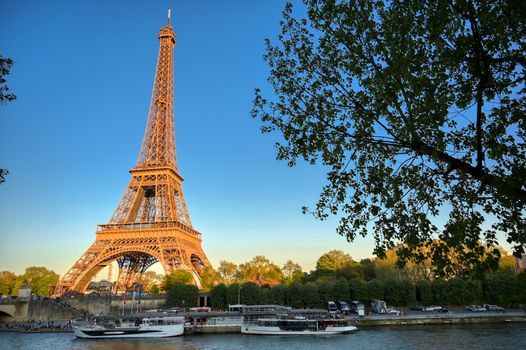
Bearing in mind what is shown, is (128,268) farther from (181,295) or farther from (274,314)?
(274,314)

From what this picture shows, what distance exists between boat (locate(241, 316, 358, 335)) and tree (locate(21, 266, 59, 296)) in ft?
198

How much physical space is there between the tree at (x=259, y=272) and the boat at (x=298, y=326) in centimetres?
2767

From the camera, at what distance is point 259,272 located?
72562 mm

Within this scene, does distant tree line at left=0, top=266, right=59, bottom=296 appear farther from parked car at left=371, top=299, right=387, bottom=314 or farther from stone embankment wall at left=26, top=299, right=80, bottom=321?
parked car at left=371, top=299, right=387, bottom=314

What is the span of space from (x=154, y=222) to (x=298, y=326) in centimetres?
2822

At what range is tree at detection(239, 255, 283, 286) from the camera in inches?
2820

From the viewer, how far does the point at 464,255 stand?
8.11 meters

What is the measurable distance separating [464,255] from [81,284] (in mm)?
57581

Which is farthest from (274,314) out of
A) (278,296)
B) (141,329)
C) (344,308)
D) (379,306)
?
(379,306)

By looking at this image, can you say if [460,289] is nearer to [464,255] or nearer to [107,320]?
[464,255]

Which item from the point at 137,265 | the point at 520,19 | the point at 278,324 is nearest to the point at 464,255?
the point at 520,19

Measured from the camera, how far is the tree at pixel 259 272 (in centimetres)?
7162

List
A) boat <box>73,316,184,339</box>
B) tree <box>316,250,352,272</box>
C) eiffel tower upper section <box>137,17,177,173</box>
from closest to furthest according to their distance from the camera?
1. boat <box>73,316,184,339</box>
2. eiffel tower upper section <box>137,17,177,173</box>
3. tree <box>316,250,352,272</box>

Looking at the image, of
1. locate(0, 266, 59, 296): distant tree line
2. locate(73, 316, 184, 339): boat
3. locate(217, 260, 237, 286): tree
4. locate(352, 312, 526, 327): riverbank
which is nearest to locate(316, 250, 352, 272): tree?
locate(217, 260, 237, 286): tree
